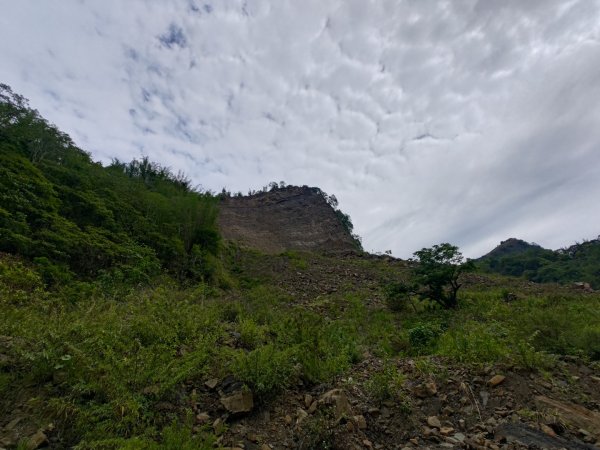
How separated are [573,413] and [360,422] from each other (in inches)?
74.9

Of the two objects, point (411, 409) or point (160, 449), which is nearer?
point (160, 449)

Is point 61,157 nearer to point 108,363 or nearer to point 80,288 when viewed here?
point 80,288

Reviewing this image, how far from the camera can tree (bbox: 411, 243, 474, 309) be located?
30.1 feet

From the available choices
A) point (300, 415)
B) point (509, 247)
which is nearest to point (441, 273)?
point (300, 415)

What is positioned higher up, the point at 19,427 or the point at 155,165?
the point at 155,165

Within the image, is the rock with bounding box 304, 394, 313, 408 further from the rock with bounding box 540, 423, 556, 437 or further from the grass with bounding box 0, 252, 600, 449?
the rock with bounding box 540, 423, 556, 437

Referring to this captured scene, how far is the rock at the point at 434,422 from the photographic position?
2.71 metres

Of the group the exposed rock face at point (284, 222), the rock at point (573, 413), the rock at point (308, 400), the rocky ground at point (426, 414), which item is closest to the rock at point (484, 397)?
the rocky ground at point (426, 414)

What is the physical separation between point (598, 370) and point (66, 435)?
5.30 m

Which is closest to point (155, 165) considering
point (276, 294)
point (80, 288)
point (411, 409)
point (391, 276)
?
point (276, 294)

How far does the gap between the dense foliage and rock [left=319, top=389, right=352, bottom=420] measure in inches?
235

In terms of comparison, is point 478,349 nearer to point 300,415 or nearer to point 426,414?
point 426,414

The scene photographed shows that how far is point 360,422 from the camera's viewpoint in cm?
268

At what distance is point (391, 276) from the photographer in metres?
15.2
